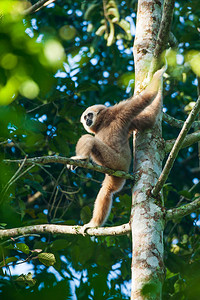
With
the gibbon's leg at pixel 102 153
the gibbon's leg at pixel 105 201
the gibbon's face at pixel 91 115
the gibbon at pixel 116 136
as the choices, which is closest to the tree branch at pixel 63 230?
the gibbon at pixel 116 136

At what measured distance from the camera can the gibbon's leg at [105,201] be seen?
5.76 meters

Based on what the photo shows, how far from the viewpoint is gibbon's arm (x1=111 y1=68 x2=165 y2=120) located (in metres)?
5.00

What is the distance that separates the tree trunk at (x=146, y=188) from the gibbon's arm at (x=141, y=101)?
0.42ft

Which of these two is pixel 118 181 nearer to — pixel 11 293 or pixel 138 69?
pixel 138 69

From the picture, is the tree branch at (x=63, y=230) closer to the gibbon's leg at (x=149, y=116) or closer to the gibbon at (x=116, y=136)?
the gibbon at (x=116, y=136)

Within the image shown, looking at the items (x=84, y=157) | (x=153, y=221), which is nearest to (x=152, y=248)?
(x=153, y=221)

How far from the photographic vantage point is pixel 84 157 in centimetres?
507

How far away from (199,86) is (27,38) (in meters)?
5.05

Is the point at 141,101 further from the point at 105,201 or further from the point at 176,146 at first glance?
the point at 176,146

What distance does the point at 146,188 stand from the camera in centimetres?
401

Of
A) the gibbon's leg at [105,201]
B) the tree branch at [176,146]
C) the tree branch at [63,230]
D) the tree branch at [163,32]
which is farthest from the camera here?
the gibbon's leg at [105,201]

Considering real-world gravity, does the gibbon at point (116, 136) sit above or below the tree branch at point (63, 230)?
above

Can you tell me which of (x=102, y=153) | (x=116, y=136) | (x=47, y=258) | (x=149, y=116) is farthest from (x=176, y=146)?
(x=116, y=136)

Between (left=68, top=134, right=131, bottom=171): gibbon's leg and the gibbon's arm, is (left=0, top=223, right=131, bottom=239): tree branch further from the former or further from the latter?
the gibbon's arm
